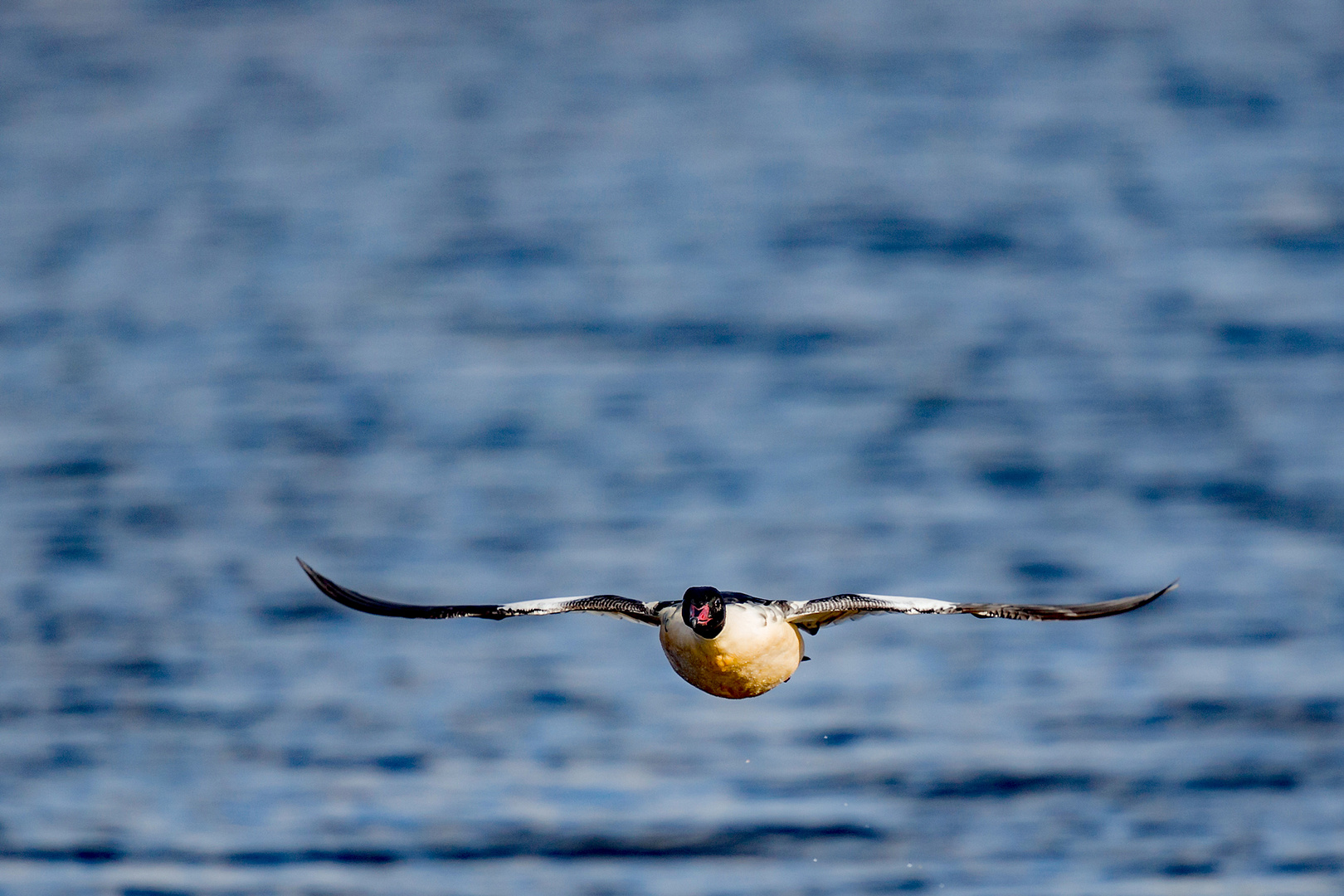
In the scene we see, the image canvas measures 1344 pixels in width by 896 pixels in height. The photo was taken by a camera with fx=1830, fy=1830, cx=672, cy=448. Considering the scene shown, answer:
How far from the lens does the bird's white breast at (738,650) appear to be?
Result: 986 centimetres

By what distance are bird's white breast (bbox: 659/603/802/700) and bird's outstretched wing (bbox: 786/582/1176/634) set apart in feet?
0.68

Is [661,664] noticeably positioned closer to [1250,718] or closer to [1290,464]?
[1250,718]

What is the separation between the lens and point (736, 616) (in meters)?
9.91

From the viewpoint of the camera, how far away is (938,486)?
28.9m

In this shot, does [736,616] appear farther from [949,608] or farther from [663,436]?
[663,436]

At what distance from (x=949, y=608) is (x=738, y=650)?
116 centimetres

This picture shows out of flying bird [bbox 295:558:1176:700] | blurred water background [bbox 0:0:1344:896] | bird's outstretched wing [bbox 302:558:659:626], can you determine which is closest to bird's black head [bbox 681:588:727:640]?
flying bird [bbox 295:558:1176:700]

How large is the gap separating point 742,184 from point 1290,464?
20030 millimetres

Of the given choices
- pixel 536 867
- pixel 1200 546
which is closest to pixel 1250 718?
pixel 1200 546

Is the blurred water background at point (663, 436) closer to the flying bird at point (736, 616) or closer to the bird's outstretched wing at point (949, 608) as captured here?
the flying bird at point (736, 616)

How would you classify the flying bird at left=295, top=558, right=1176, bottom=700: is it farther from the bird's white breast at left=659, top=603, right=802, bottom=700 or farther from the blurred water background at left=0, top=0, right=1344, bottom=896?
the blurred water background at left=0, top=0, right=1344, bottom=896

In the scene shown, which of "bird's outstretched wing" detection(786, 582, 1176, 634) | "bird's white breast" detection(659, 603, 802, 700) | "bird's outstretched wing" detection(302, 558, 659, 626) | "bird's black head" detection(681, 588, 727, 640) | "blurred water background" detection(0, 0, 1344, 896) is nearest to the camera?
"bird's outstretched wing" detection(786, 582, 1176, 634)

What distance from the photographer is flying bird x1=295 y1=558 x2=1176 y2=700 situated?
9703mm

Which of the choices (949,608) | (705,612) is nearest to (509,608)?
(705,612)
